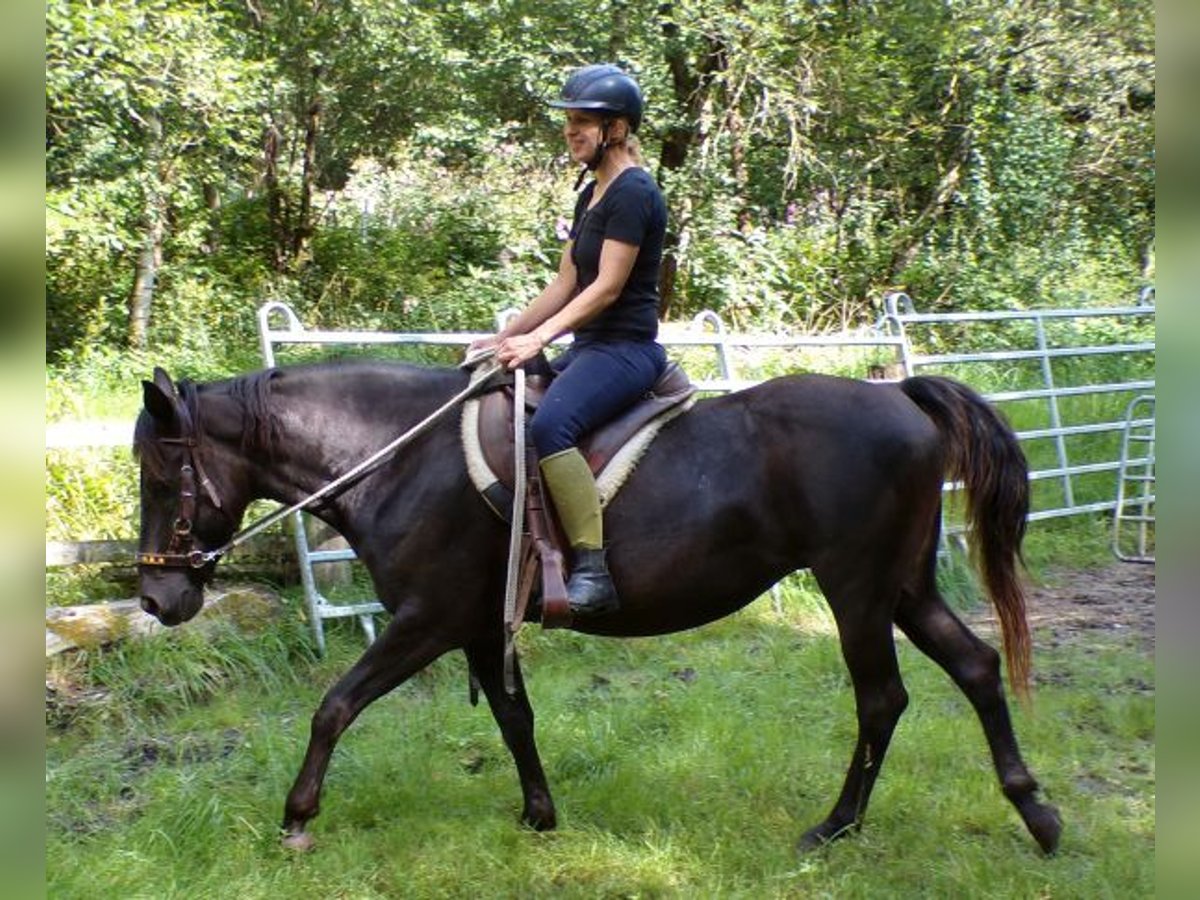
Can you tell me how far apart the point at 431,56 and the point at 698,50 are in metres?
3.39

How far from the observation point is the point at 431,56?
14.3 m

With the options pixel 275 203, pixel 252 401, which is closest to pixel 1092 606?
pixel 252 401

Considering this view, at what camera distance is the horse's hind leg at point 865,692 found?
4.08m

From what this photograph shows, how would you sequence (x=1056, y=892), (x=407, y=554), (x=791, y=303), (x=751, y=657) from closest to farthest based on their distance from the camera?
(x=1056, y=892), (x=407, y=554), (x=751, y=657), (x=791, y=303)

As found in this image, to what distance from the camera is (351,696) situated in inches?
157

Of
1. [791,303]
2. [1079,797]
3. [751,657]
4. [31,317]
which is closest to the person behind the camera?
[31,317]

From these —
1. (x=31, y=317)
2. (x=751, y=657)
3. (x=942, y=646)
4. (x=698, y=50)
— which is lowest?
(x=751, y=657)

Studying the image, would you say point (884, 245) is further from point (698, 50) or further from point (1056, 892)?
point (1056, 892)

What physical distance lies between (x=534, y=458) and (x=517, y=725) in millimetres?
1138

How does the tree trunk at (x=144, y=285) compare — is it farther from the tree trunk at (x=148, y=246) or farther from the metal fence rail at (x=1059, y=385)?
the metal fence rail at (x=1059, y=385)

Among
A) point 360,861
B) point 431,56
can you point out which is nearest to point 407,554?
point 360,861

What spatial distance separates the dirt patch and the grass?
623mm

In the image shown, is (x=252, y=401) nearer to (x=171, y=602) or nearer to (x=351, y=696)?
(x=171, y=602)

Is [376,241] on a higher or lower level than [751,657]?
higher
